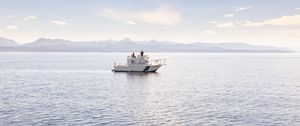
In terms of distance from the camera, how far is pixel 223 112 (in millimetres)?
64062

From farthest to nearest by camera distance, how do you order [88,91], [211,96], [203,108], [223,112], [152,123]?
1. [88,91]
2. [211,96]
3. [203,108]
4. [223,112]
5. [152,123]

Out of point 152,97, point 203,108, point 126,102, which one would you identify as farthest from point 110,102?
point 203,108

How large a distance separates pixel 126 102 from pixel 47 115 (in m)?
19.0

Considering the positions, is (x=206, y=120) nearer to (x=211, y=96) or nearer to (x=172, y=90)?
(x=211, y=96)

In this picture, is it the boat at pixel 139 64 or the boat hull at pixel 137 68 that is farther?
the boat hull at pixel 137 68

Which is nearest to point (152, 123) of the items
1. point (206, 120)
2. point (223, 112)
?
point (206, 120)

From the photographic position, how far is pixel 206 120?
57.7 meters

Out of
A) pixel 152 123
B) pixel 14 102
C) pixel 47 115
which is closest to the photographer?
pixel 152 123

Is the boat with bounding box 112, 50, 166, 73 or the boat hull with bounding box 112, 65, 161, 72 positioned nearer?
the boat with bounding box 112, 50, 166, 73

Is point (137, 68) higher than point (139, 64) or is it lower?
lower

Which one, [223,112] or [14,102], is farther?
[14,102]

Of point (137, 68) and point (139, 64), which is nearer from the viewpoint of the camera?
point (139, 64)

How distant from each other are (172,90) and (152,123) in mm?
43581

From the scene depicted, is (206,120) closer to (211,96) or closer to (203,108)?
(203,108)
